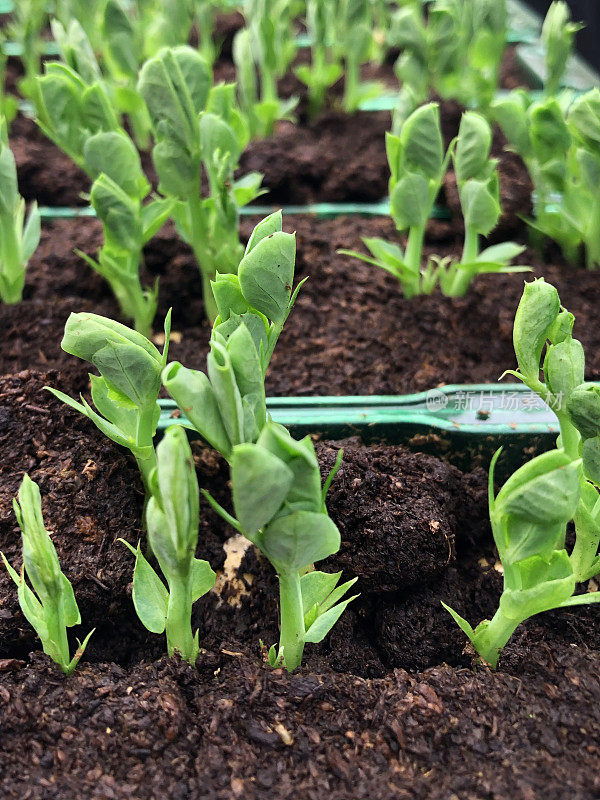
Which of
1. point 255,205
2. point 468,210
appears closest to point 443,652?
point 468,210

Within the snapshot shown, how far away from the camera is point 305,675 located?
0.86 metres

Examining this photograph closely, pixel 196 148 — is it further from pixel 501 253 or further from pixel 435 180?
pixel 501 253

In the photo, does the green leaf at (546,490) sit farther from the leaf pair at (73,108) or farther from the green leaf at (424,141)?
the leaf pair at (73,108)

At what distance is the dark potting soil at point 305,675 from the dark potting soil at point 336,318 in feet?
0.86

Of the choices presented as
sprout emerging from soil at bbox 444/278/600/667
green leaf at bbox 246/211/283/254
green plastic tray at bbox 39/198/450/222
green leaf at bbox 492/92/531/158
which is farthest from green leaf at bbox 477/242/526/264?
green leaf at bbox 246/211/283/254

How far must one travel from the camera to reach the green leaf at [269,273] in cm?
83

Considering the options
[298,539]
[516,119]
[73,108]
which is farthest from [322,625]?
[516,119]

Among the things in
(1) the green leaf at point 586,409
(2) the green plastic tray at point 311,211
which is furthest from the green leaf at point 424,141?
(1) the green leaf at point 586,409

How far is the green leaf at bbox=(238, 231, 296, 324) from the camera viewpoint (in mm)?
828

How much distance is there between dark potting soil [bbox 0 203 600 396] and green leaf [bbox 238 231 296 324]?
1.60 ft

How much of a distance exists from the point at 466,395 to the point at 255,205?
986 millimetres

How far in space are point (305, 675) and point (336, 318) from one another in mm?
813

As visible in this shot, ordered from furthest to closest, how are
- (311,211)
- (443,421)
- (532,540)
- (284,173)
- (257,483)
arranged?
(284,173)
(311,211)
(443,421)
(532,540)
(257,483)

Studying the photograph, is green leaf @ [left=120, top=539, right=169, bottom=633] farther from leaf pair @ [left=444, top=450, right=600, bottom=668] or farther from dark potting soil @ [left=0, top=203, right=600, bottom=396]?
dark potting soil @ [left=0, top=203, right=600, bottom=396]
